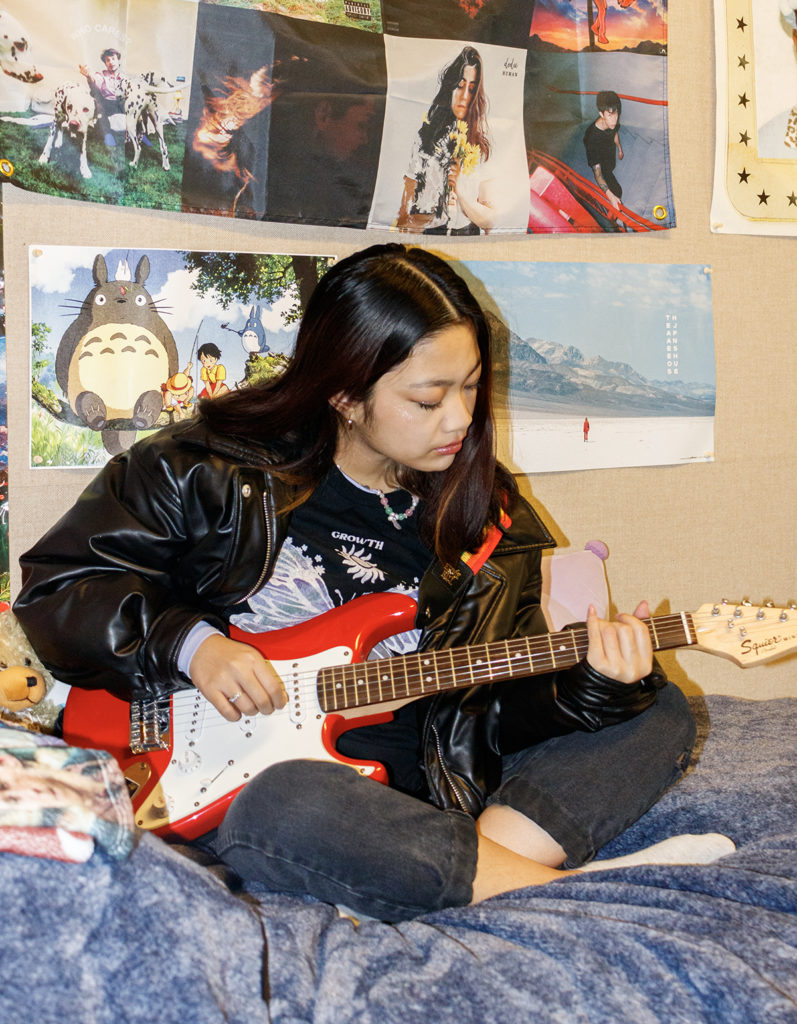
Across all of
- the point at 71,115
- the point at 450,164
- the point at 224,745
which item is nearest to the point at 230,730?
the point at 224,745

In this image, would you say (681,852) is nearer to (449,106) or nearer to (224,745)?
(224,745)

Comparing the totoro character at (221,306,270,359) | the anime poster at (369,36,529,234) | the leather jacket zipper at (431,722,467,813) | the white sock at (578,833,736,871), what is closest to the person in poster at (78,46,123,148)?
the totoro character at (221,306,270,359)

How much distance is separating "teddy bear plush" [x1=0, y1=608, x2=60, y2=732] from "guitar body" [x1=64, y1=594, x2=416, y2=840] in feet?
0.34

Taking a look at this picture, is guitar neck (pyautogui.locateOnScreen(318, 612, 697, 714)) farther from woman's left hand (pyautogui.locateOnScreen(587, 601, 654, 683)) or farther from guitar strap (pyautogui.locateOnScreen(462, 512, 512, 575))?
guitar strap (pyautogui.locateOnScreen(462, 512, 512, 575))

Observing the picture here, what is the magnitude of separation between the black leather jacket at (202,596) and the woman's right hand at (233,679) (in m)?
0.05

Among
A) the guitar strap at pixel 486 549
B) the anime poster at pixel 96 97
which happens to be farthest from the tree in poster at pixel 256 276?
the guitar strap at pixel 486 549

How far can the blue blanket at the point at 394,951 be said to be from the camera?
1.84 feet

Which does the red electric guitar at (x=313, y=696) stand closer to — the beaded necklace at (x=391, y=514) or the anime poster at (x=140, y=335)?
the beaded necklace at (x=391, y=514)

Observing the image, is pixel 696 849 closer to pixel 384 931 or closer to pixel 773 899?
pixel 773 899

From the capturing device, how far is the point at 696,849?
3.25ft

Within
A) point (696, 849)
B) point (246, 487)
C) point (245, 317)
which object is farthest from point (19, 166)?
point (696, 849)

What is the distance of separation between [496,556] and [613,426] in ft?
1.99

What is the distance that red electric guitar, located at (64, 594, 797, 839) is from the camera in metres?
1.05

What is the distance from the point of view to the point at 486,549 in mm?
1287
